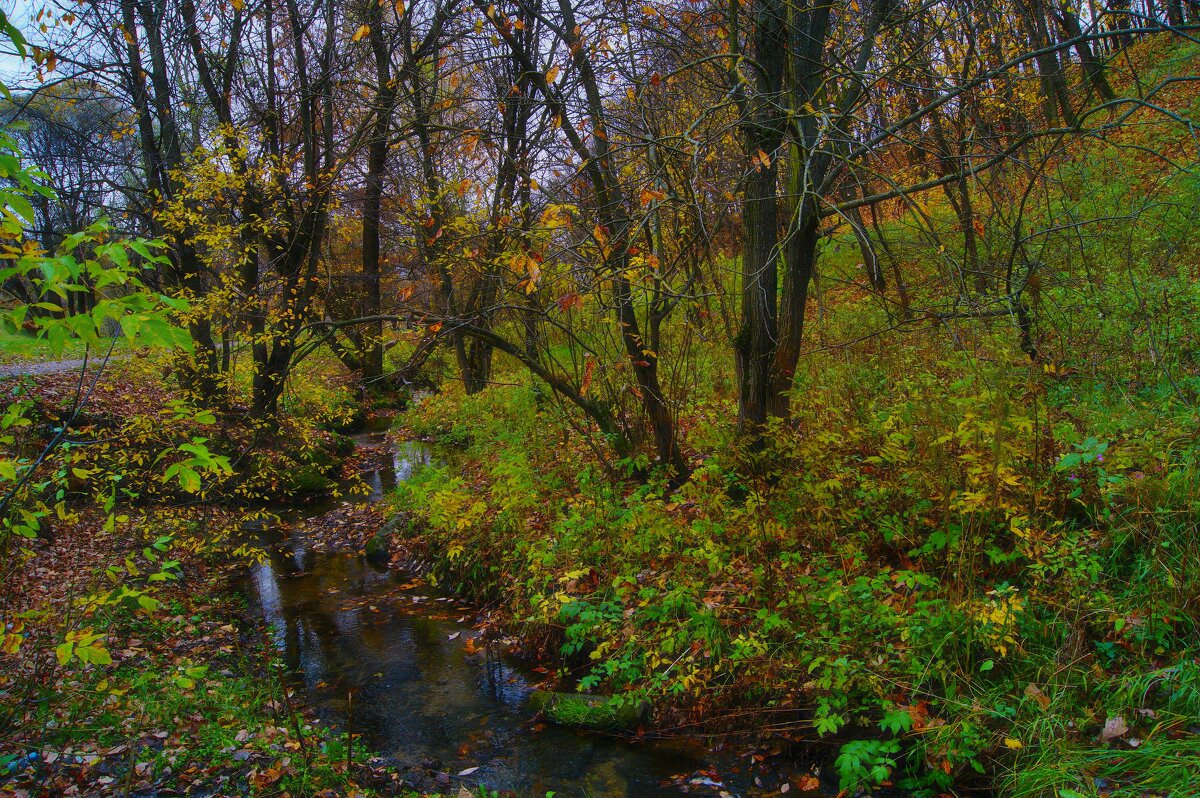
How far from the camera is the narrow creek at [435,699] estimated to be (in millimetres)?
4797

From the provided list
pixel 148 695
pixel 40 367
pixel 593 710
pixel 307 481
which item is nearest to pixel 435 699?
pixel 593 710

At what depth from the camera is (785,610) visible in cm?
520

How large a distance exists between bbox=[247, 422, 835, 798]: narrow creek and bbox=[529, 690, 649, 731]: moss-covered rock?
84 mm

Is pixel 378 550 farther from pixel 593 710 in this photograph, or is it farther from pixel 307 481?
pixel 593 710

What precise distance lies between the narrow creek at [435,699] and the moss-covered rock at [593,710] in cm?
8

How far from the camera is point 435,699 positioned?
611 centimetres

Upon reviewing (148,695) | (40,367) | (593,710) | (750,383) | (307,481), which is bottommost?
(593,710)

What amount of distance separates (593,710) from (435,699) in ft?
5.14

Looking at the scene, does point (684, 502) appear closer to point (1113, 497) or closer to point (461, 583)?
point (461, 583)

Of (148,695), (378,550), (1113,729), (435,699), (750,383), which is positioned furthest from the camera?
(378,550)

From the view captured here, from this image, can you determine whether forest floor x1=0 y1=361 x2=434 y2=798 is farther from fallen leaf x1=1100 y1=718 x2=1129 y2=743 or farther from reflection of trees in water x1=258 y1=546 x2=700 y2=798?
fallen leaf x1=1100 y1=718 x2=1129 y2=743

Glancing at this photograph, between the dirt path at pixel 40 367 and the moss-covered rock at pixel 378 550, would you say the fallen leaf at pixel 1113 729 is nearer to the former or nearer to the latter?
the moss-covered rock at pixel 378 550

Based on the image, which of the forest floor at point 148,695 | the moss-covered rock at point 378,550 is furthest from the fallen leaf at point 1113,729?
the moss-covered rock at point 378,550

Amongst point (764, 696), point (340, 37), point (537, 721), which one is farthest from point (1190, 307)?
point (340, 37)
